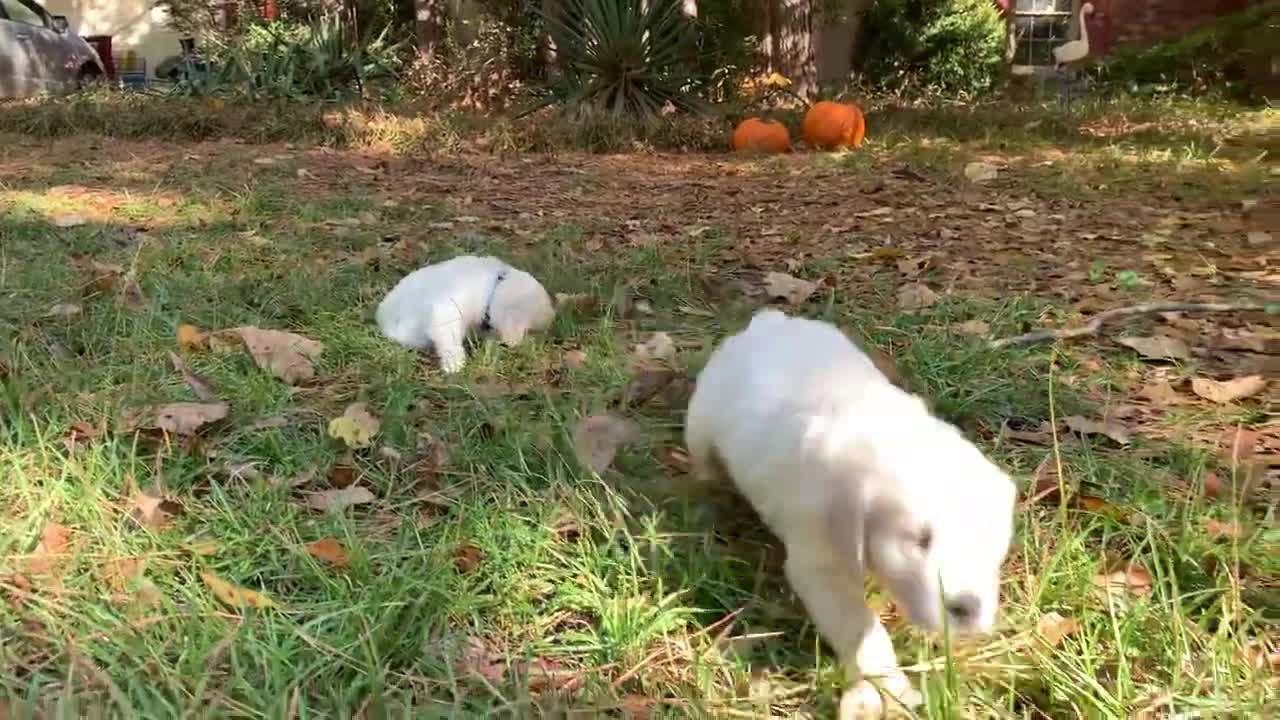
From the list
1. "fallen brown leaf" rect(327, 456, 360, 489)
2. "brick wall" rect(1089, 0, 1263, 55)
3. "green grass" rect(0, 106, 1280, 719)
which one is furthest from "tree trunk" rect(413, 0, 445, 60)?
"fallen brown leaf" rect(327, 456, 360, 489)

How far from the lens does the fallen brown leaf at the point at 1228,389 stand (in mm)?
2645

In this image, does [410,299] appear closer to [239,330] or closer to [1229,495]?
[239,330]

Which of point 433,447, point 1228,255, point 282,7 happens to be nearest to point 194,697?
point 433,447

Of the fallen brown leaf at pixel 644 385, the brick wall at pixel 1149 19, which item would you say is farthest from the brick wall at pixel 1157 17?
the fallen brown leaf at pixel 644 385

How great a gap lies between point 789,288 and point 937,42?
14.4 meters

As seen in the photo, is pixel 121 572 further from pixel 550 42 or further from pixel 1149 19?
pixel 1149 19

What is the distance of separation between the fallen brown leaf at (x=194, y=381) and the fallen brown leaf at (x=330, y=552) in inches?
→ 32.7

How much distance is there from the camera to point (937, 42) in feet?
54.4

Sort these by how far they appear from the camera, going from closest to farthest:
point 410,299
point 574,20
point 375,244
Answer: point 410,299 < point 375,244 < point 574,20

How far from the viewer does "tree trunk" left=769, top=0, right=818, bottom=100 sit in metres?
11.0

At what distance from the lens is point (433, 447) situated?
2.37m

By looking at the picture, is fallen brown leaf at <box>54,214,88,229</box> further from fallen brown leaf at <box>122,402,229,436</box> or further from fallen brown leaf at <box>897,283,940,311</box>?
fallen brown leaf at <box>897,283,940,311</box>

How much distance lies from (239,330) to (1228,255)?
3827 mm

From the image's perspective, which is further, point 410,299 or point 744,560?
point 410,299
